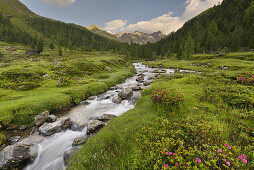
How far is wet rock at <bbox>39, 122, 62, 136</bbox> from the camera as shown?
27.3ft

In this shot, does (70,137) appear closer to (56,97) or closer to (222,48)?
(56,97)

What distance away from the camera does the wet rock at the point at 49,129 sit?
8335 millimetres

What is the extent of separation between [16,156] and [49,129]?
2721 millimetres

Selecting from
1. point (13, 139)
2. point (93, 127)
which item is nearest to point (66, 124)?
point (93, 127)

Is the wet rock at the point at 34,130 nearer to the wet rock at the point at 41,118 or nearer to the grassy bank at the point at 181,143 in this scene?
the wet rock at the point at 41,118

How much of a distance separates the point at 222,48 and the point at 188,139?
104 meters

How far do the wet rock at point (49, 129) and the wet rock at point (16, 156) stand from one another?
174cm

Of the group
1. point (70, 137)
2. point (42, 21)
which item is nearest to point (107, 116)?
point (70, 137)

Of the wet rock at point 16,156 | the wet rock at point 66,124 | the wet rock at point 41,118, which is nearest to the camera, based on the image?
the wet rock at point 16,156

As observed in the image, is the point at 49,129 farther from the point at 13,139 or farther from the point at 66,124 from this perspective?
the point at 13,139

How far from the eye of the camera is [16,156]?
5.75m

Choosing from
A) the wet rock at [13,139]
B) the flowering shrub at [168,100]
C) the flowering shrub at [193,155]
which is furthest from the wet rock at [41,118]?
the flowering shrub at [168,100]

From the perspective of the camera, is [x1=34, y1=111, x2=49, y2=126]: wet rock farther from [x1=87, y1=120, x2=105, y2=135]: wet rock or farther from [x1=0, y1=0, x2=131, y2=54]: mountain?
[x1=0, y1=0, x2=131, y2=54]: mountain

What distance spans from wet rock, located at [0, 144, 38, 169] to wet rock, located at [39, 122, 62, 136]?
5.69 feet
